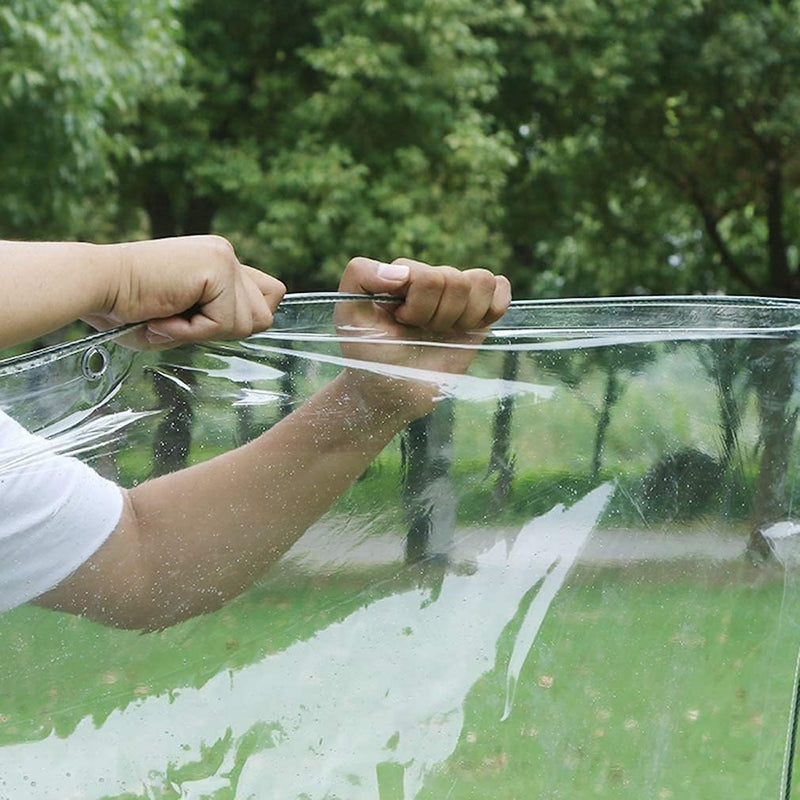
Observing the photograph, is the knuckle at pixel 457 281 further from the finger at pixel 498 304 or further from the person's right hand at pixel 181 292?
the person's right hand at pixel 181 292

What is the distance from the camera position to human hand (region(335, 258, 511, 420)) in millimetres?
1503

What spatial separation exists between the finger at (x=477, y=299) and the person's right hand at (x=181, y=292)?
0.84 ft

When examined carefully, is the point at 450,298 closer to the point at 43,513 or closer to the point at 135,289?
the point at 135,289

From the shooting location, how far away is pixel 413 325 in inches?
61.6

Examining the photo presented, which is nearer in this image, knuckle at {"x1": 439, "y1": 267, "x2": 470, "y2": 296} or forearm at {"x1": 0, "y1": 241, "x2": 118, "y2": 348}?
forearm at {"x1": 0, "y1": 241, "x2": 118, "y2": 348}

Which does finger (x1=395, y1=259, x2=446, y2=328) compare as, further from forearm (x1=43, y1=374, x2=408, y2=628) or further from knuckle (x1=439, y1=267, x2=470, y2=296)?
forearm (x1=43, y1=374, x2=408, y2=628)

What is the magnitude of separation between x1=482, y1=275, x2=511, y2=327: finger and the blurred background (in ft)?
28.5

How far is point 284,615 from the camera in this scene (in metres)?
1.34

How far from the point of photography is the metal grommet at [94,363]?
4.56 feet

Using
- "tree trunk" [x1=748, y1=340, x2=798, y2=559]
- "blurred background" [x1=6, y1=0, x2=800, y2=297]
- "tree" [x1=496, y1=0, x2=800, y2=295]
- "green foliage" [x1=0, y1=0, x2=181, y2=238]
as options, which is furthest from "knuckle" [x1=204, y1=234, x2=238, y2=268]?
"tree" [x1=496, y1=0, x2=800, y2=295]

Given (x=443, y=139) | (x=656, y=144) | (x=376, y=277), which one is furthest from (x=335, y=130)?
(x=376, y=277)

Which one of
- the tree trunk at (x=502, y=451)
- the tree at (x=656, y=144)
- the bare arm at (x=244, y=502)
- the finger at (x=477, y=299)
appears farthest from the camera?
the tree at (x=656, y=144)

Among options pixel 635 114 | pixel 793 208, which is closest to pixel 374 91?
pixel 635 114

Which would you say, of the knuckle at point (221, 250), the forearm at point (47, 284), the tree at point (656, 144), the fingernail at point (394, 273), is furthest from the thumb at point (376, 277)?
the tree at point (656, 144)
